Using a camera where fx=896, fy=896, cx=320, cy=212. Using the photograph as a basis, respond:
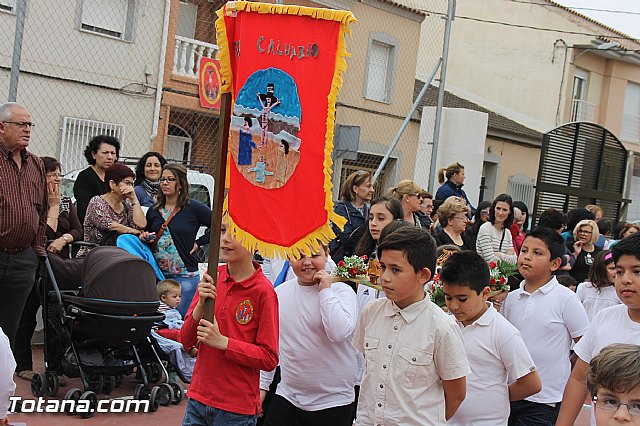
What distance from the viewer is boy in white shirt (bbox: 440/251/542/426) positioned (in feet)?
15.4

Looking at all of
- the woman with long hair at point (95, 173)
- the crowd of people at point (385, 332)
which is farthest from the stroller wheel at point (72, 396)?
the woman with long hair at point (95, 173)

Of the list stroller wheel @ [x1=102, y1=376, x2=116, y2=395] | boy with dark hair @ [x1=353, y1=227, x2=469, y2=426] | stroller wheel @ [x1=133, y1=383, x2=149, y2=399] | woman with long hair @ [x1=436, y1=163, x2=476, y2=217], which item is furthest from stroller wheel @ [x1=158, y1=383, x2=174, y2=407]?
woman with long hair @ [x1=436, y1=163, x2=476, y2=217]

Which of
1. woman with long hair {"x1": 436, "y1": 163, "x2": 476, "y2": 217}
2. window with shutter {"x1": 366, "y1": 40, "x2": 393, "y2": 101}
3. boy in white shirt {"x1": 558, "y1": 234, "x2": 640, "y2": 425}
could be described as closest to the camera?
boy in white shirt {"x1": 558, "y1": 234, "x2": 640, "y2": 425}

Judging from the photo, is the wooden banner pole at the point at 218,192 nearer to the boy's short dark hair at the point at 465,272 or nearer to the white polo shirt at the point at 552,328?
the boy's short dark hair at the point at 465,272

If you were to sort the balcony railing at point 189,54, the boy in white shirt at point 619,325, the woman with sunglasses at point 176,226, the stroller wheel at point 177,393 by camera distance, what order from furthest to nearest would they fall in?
the balcony railing at point 189,54 < the woman with sunglasses at point 176,226 < the stroller wheel at point 177,393 < the boy in white shirt at point 619,325

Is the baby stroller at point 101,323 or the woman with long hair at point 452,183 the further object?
the woman with long hair at point 452,183

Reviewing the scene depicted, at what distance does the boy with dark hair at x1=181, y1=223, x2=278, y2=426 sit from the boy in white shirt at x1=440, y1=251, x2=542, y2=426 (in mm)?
990

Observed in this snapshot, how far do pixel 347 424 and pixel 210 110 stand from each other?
1376 centimetres

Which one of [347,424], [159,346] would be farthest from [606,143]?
[347,424]

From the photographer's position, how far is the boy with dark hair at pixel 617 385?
282 cm

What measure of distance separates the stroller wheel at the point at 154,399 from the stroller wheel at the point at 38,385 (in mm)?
848

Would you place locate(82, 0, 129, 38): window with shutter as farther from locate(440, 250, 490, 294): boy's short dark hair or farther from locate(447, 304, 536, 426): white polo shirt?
locate(447, 304, 536, 426): white polo shirt

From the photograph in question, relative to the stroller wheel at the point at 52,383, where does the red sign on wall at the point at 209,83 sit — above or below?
above

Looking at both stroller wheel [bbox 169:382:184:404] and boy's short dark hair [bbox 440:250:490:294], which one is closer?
boy's short dark hair [bbox 440:250:490:294]
